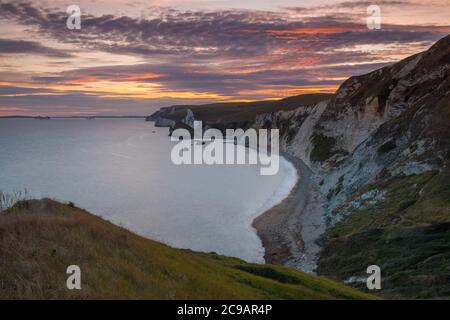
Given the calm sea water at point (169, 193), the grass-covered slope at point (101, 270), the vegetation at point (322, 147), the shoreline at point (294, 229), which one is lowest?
the calm sea water at point (169, 193)

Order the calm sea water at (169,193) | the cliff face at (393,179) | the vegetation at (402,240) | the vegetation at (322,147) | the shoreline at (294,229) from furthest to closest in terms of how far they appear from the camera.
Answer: the vegetation at (322,147) → the calm sea water at (169,193) → the shoreline at (294,229) → the cliff face at (393,179) → the vegetation at (402,240)

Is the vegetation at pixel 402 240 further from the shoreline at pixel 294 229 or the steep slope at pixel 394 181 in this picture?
the shoreline at pixel 294 229

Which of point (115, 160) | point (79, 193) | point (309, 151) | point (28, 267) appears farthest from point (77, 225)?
point (115, 160)

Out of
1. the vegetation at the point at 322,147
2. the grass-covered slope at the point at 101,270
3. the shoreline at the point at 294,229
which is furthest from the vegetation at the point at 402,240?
the vegetation at the point at 322,147

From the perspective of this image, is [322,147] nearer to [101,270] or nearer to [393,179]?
[393,179]

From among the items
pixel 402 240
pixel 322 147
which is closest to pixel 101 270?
pixel 402 240

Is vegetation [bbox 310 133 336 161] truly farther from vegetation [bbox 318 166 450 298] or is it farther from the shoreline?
vegetation [bbox 318 166 450 298]

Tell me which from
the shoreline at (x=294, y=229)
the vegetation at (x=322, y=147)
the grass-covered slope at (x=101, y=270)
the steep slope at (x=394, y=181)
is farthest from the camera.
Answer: the vegetation at (x=322, y=147)
